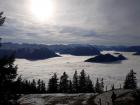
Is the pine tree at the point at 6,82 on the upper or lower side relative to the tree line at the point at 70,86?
upper

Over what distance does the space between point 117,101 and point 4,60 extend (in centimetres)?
4936

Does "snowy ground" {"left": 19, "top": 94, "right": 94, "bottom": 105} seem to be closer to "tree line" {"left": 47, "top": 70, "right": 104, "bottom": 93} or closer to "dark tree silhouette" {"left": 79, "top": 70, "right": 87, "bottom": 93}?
"tree line" {"left": 47, "top": 70, "right": 104, "bottom": 93}

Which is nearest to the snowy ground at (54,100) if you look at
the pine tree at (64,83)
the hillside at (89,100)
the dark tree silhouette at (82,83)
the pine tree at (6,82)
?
the hillside at (89,100)

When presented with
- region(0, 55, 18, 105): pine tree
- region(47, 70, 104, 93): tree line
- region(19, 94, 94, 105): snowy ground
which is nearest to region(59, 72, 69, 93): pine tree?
region(47, 70, 104, 93): tree line

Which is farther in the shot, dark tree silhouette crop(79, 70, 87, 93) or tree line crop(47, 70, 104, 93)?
dark tree silhouette crop(79, 70, 87, 93)

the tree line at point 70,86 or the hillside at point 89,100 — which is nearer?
the hillside at point 89,100

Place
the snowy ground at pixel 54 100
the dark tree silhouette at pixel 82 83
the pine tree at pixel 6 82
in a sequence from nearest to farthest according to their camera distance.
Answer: the pine tree at pixel 6 82 < the snowy ground at pixel 54 100 < the dark tree silhouette at pixel 82 83

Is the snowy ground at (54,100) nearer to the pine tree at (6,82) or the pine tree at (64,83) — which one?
the pine tree at (64,83)

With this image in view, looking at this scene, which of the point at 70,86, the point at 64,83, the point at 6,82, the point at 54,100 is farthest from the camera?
the point at 70,86

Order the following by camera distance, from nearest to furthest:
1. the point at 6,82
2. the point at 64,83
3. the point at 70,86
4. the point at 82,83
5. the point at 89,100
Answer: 1. the point at 6,82
2. the point at 89,100
3. the point at 82,83
4. the point at 64,83
5. the point at 70,86

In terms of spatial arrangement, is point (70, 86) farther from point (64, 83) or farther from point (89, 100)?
point (89, 100)

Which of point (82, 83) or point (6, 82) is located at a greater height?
point (6, 82)

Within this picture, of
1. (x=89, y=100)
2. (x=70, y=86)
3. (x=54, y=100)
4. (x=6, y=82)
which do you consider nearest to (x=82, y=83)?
(x=70, y=86)

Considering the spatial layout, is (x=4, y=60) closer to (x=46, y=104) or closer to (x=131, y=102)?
(x=131, y=102)
